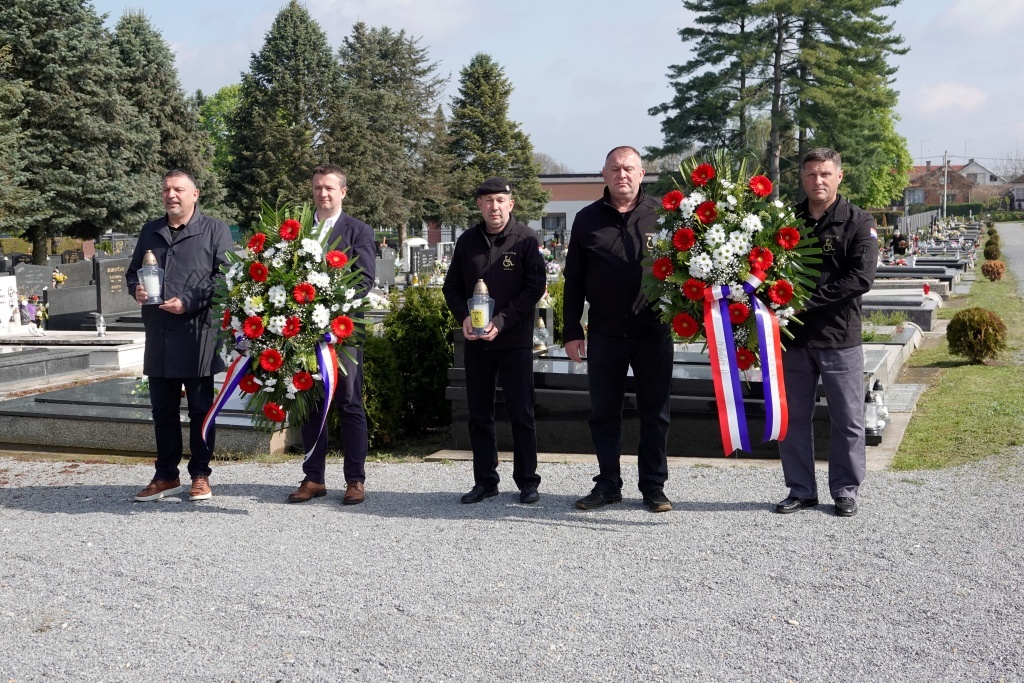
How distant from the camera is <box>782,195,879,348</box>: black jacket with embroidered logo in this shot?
521 centimetres

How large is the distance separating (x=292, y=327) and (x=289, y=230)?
20.9 inches

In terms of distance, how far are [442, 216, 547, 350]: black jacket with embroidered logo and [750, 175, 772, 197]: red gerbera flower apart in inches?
47.7

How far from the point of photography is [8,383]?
1228 cm

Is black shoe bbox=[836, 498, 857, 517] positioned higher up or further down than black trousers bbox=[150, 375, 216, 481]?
further down

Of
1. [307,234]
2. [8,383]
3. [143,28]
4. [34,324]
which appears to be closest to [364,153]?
[143,28]

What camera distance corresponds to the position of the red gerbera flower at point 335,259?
18.4 ft

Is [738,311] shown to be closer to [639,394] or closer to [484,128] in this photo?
[639,394]

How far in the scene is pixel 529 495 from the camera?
577cm

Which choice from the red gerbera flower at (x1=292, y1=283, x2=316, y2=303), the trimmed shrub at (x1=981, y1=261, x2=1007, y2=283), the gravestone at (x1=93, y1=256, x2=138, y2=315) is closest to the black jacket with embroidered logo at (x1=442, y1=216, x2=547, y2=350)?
the red gerbera flower at (x1=292, y1=283, x2=316, y2=303)

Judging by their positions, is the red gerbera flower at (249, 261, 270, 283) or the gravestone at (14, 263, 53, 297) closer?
the red gerbera flower at (249, 261, 270, 283)

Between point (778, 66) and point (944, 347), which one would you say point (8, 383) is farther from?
point (778, 66)

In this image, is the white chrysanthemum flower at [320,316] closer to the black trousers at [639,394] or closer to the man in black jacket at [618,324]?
the man in black jacket at [618,324]

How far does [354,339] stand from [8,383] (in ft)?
26.8

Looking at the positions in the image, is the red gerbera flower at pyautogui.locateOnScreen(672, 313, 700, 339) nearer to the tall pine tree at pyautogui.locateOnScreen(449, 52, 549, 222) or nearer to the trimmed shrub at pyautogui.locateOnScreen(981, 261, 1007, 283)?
the trimmed shrub at pyautogui.locateOnScreen(981, 261, 1007, 283)
